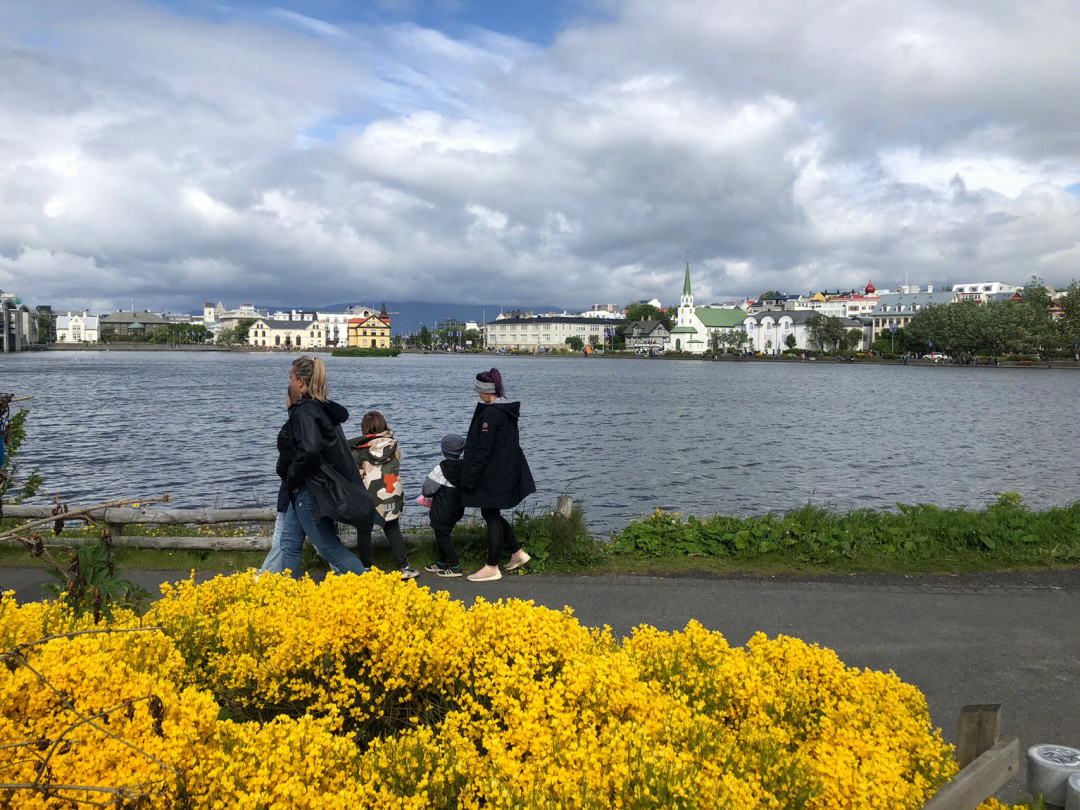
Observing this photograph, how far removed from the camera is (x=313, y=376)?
754 centimetres

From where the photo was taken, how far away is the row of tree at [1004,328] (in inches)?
5285

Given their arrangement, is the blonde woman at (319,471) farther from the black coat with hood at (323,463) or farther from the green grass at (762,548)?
the green grass at (762,548)

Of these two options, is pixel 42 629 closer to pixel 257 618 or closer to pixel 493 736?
pixel 257 618

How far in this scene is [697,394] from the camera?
244 ft

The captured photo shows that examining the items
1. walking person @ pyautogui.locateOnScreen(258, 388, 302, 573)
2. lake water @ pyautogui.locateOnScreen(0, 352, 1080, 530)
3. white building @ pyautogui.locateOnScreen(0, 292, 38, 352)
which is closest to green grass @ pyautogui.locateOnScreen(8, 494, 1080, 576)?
walking person @ pyautogui.locateOnScreen(258, 388, 302, 573)

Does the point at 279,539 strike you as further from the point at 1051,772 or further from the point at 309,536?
the point at 1051,772

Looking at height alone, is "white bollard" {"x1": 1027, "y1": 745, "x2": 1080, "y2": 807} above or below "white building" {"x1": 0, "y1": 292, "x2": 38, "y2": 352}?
below

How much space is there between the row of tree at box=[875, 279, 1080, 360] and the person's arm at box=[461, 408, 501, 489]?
506ft

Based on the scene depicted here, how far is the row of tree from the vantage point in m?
134

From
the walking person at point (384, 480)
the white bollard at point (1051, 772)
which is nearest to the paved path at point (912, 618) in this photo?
the walking person at point (384, 480)

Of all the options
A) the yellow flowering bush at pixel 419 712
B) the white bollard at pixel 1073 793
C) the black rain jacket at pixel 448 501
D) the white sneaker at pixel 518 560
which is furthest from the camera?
the white sneaker at pixel 518 560

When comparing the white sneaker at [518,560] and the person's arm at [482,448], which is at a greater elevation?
the person's arm at [482,448]

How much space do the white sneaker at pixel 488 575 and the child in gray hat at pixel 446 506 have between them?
292mm

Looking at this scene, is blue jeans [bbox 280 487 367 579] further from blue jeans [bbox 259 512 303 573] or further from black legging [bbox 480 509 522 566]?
black legging [bbox 480 509 522 566]
